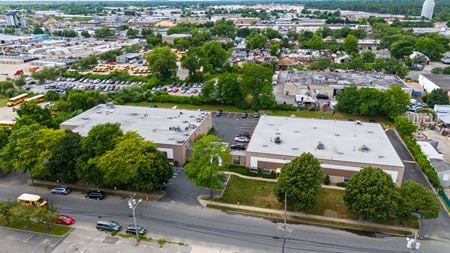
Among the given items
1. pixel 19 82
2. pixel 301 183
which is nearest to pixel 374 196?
pixel 301 183

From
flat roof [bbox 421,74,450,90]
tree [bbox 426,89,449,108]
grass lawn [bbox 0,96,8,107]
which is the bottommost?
grass lawn [bbox 0,96,8,107]

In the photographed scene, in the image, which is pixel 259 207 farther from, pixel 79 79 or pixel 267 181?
pixel 79 79

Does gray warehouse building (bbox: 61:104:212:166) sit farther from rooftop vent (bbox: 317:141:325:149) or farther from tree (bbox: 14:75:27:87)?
tree (bbox: 14:75:27:87)

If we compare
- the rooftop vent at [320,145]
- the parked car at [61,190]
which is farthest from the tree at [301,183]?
the parked car at [61,190]

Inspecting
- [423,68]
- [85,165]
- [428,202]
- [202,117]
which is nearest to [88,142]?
[85,165]

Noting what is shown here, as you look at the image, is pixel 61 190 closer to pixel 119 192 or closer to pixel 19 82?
pixel 119 192

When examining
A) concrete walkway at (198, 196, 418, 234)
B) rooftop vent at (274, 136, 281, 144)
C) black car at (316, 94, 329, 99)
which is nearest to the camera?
concrete walkway at (198, 196, 418, 234)

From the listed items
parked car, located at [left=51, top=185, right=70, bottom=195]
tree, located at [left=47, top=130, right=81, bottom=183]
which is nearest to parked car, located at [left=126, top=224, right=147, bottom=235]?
tree, located at [left=47, top=130, right=81, bottom=183]
